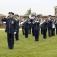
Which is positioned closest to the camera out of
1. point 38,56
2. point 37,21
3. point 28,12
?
point 38,56

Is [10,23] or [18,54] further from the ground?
[10,23]

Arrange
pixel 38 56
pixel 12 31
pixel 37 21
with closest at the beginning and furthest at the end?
pixel 38 56
pixel 12 31
pixel 37 21

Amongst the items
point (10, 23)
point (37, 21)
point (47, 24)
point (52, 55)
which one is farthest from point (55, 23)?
point (52, 55)

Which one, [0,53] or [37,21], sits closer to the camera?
[0,53]

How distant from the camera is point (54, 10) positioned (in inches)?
1757

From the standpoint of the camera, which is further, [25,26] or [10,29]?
[25,26]

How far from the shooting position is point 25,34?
25.9 metres

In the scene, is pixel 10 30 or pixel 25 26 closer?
pixel 10 30

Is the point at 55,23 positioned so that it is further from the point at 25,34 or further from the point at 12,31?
the point at 12,31

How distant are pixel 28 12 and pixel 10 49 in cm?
2519

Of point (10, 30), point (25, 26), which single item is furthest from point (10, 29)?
point (25, 26)

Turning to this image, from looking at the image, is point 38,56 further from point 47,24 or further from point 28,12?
point 28,12

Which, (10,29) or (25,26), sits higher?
(10,29)

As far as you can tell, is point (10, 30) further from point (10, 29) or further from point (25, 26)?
point (25, 26)
